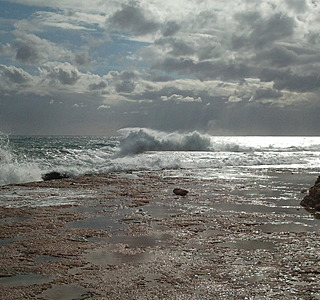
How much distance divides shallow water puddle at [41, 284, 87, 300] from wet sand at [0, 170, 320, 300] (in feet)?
0.05

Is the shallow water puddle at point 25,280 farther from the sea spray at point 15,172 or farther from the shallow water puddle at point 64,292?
the sea spray at point 15,172

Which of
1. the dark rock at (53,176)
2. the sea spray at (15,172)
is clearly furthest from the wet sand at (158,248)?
the dark rock at (53,176)

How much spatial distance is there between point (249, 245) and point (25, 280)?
4.80 m

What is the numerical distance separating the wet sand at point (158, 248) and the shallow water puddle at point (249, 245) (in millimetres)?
22

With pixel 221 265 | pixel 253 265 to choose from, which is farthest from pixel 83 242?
pixel 253 265

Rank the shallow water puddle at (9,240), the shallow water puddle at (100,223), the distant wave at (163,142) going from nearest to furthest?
the shallow water puddle at (9,240) < the shallow water puddle at (100,223) < the distant wave at (163,142)

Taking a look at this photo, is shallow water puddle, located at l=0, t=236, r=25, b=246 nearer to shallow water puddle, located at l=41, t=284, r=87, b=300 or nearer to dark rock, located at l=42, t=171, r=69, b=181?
shallow water puddle, located at l=41, t=284, r=87, b=300

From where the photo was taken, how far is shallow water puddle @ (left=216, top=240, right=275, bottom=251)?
8.12 metres

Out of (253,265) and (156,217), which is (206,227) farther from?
(253,265)

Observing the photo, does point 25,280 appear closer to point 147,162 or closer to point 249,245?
point 249,245

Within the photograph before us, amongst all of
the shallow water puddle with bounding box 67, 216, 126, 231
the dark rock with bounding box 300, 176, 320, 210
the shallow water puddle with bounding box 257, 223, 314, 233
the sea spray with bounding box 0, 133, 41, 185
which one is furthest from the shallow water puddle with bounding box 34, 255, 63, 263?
the sea spray with bounding box 0, 133, 41, 185

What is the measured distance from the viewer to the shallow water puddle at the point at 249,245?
8.12 metres

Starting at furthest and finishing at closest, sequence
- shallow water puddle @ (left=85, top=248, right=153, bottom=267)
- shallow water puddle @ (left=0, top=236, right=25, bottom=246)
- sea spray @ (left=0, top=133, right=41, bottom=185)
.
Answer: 1. sea spray @ (left=0, top=133, right=41, bottom=185)
2. shallow water puddle @ (left=0, top=236, right=25, bottom=246)
3. shallow water puddle @ (left=85, top=248, right=153, bottom=267)

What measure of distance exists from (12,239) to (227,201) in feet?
28.2
